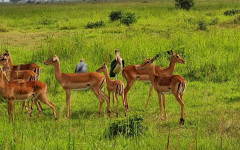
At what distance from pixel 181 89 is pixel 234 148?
2136 millimetres

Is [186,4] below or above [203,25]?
above

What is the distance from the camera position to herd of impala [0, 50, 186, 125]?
7051mm

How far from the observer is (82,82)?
795 centimetres

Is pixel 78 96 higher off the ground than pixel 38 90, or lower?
lower

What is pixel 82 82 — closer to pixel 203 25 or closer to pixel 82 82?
pixel 82 82

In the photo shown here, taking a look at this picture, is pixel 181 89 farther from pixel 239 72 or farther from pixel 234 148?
pixel 239 72

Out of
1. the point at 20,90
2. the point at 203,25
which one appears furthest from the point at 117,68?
the point at 203,25

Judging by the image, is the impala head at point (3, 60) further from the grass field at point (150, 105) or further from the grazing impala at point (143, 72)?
the grazing impala at point (143, 72)

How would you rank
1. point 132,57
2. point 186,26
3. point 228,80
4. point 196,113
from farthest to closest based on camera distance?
1. point 186,26
2. point 132,57
3. point 228,80
4. point 196,113

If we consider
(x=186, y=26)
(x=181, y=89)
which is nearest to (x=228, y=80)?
(x=181, y=89)

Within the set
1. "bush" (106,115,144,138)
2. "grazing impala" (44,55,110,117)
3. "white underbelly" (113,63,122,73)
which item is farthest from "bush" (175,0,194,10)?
"bush" (106,115,144,138)

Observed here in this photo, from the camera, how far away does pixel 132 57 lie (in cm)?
1184

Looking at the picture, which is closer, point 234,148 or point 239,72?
point 234,148

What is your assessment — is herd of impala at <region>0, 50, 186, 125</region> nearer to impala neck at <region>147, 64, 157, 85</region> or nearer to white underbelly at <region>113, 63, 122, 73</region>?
impala neck at <region>147, 64, 157, 85</region>
